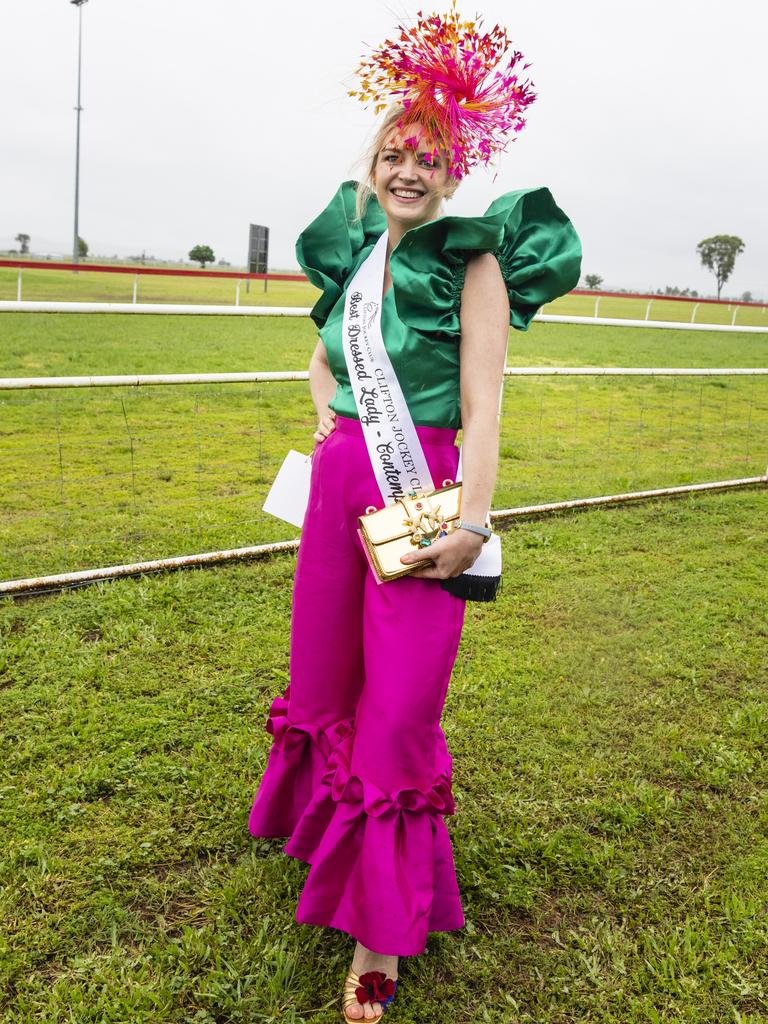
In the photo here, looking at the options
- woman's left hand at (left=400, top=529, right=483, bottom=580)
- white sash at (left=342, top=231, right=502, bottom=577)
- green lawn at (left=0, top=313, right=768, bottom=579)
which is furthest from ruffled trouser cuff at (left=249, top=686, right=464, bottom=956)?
green lawn at (left=0, top=313, right=768, bottom=579)

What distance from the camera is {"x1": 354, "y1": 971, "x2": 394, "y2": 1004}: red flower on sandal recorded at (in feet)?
6.73

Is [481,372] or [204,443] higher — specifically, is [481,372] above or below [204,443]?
above

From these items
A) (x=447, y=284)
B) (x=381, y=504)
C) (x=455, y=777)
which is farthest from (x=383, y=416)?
(x=455, y=777)

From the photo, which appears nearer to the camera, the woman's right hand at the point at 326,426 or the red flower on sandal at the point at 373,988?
the red flower on sandal at the point at 373,988

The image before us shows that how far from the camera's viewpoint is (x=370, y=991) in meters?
2.05

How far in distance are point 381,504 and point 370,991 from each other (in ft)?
3.75

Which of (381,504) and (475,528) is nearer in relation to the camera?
(475,528)

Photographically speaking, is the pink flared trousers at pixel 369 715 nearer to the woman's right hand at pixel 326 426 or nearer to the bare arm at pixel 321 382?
the woman's right hand at pixel 326 426

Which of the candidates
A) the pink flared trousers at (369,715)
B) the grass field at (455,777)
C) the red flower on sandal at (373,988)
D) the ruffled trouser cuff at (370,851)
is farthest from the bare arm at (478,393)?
the grass field at (455,777)

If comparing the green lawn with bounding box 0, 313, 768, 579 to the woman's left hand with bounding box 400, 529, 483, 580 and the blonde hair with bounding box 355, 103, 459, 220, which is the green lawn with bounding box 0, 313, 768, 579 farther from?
the woman's left hand with bounding box 400, 529, 483, 580

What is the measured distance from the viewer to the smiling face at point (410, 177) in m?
1.95

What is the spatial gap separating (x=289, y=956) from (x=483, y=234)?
1788 mm

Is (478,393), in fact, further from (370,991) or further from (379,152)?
(370,991)

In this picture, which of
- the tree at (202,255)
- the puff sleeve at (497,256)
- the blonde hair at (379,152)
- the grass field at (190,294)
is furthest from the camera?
the tree at (202,255)
